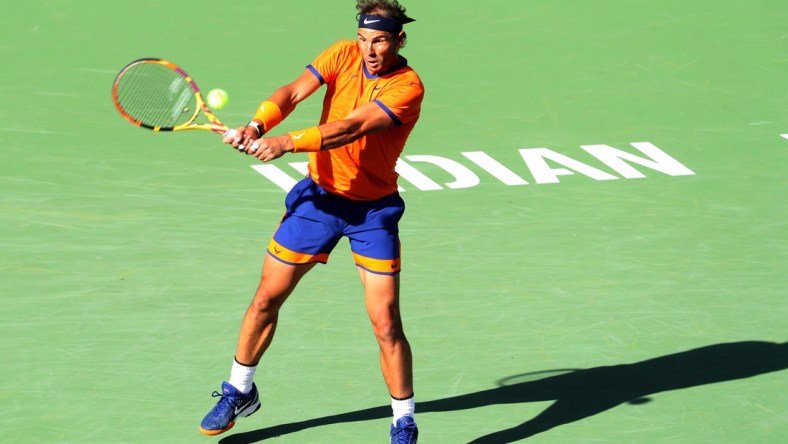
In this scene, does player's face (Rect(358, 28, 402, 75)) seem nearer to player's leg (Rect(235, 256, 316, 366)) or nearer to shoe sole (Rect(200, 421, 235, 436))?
player's leg (Rect(235, 256, 316, 366))

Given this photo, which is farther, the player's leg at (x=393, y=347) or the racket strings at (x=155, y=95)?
the racket strings at (x=155, y=95)

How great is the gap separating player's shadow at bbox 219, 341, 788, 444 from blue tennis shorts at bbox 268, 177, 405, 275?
100 cm

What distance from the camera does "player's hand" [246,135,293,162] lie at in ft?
22.0

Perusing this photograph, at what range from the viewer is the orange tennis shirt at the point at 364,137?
7.22 m

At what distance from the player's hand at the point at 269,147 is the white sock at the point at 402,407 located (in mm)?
1473

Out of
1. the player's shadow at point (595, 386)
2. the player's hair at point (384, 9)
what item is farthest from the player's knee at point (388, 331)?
the player's hair at point (384, 9)

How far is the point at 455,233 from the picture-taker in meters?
10.9

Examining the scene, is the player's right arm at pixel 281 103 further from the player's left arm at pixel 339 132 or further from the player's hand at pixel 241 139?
the player's left arm at pixel 339 132

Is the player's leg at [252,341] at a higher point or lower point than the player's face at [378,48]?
lower

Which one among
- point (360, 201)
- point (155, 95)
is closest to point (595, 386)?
point (360, 201)

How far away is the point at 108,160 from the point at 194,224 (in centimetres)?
172

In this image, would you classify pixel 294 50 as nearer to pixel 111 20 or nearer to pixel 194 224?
pixel 111 20

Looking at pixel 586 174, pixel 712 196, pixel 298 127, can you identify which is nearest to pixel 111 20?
pixel 298 127

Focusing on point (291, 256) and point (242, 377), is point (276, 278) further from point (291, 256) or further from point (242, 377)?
point (242, 377)
